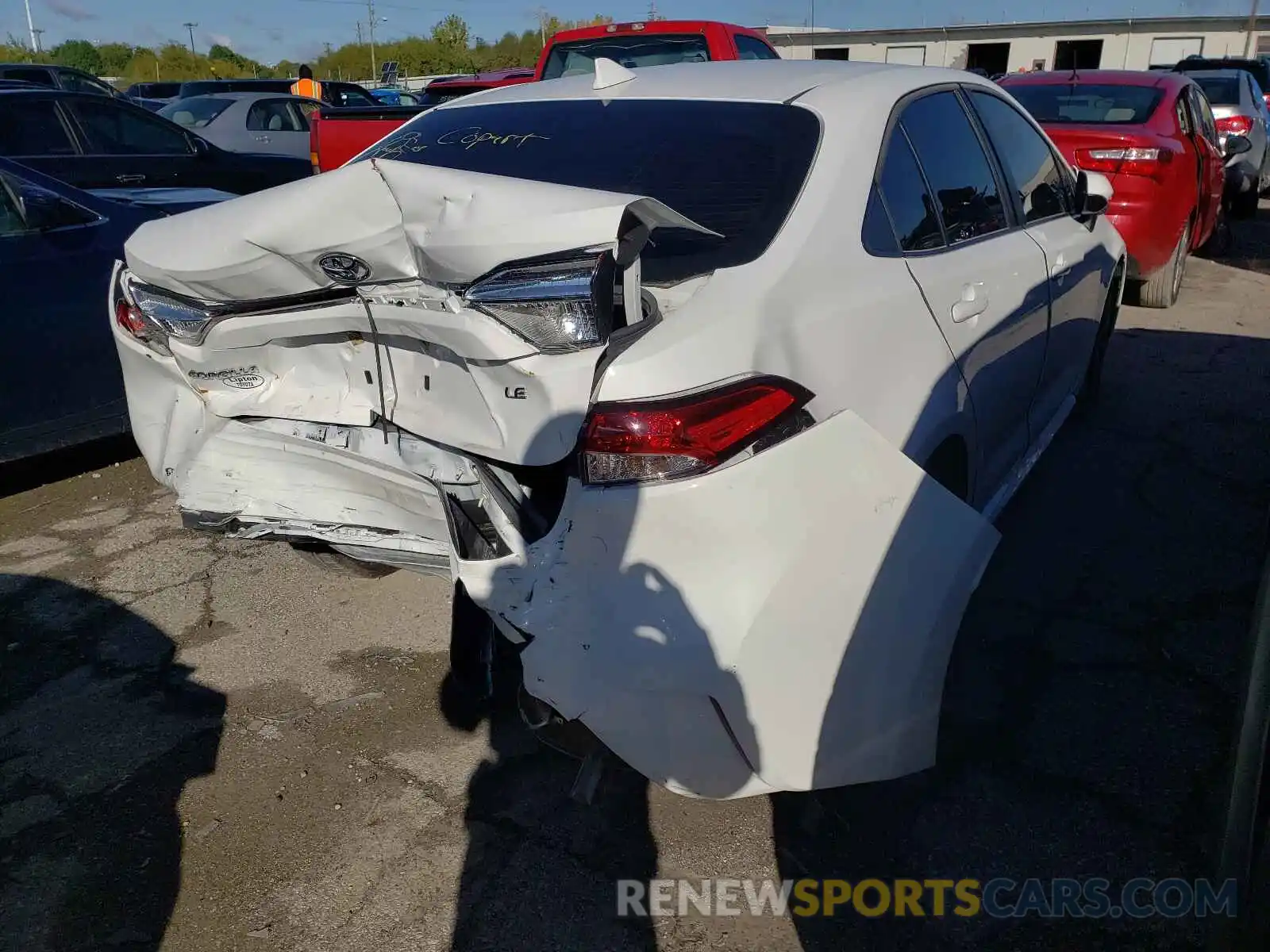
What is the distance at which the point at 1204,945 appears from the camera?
6.72ft

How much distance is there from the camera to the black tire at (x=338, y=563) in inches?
128

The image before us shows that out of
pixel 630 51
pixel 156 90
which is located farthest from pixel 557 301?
pixel 156 90

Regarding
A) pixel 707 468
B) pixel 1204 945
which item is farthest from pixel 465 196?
pixel 1204 945

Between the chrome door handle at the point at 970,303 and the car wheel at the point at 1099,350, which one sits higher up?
the chrome door handle at the point at 970,303

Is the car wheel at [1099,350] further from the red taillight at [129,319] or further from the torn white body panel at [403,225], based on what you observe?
the red taillight at [129,319]

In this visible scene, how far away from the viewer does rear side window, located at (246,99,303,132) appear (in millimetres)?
12852

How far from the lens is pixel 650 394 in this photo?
6.27 feet

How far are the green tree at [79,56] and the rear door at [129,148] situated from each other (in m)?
64.7

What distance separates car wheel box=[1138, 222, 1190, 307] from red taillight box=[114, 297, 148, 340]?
6845mm

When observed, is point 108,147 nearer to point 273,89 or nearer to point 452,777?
point 452,777

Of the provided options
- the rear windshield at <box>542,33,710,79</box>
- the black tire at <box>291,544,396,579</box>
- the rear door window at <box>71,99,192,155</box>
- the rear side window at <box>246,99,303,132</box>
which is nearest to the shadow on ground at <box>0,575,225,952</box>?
the black tire at <box>291,544,396,579</box>

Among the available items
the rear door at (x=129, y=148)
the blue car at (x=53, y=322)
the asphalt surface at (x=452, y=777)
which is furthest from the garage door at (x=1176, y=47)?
the blue car at (x=53, y=322)

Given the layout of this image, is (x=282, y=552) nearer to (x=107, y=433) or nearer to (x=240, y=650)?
(x=240, y=650)

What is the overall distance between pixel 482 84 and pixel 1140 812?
887 centimetres
